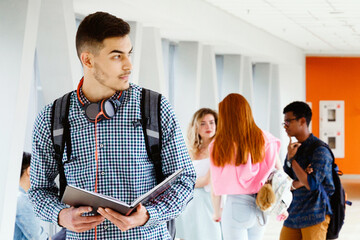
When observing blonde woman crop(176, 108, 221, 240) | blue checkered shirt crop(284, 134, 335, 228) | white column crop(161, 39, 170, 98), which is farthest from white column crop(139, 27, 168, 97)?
blue checkered shirt crop(284, 134, 335, 228)

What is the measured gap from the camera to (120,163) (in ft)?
6.63

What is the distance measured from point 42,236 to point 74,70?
266cm

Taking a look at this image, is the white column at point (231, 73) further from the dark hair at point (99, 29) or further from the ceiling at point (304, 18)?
the dark hair at point (99, 29)

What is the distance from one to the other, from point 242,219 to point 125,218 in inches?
96.7

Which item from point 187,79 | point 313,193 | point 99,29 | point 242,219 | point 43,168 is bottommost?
point 242,219

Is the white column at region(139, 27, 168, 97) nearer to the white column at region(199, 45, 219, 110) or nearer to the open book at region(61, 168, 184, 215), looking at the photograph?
the white column at region(199, 45, 219, 110)

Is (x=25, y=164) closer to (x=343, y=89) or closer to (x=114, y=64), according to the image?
(x=114, y=64)

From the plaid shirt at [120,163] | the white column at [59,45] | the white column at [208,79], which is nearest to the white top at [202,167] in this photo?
the white column at [59,45]

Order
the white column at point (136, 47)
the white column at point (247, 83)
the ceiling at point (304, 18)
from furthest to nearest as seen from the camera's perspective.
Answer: the white column at point (247, 83) < the ceiling at point (304, 18) < the white column at point (136, 47)

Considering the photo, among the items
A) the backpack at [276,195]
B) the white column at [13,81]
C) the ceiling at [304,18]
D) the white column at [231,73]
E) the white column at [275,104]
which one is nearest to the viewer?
the backpack at [276,195]

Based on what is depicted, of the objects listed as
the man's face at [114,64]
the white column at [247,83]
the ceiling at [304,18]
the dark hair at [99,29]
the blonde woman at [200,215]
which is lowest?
the blonde woman at [200,215]

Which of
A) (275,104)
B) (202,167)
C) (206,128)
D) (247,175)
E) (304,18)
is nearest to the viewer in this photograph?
(247,175)

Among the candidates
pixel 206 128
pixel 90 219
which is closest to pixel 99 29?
pixel 90 219

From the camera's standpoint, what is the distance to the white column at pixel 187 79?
10703 millimetres
